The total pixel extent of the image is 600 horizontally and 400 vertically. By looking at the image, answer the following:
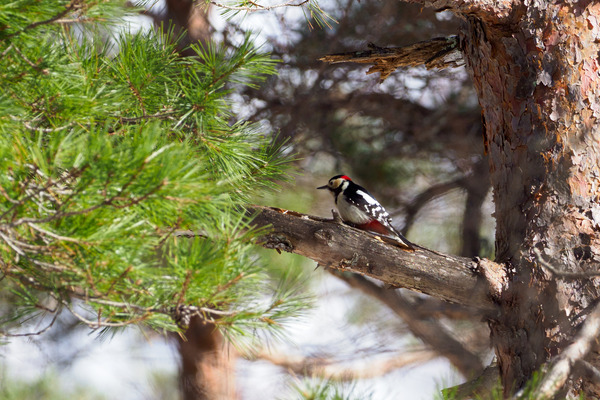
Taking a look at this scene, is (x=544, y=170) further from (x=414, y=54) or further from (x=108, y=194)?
(x=108, y=194)

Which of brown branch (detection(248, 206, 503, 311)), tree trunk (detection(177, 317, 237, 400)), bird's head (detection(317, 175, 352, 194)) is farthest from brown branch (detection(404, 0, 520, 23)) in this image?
tree trunk (detection(177, 317, 237, 400))

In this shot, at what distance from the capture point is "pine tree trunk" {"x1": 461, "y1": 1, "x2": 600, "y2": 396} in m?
1.23

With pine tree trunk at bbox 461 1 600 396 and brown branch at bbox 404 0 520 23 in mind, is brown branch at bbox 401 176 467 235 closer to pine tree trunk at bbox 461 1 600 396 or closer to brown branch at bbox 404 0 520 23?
pine tree trunk at bbox 461 1 600 396

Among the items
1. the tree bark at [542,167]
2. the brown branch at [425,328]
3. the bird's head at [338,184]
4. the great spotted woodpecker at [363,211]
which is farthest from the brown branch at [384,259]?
the brown branch at [425,328]

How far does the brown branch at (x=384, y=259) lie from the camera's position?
4.24 ft

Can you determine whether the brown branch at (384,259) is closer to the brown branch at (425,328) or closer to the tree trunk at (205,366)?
the brown branch at (425,328)

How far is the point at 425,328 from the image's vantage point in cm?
249

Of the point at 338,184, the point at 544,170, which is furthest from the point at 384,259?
the point at 338,184

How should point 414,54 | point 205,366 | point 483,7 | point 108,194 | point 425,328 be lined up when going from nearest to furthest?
point 108,194
point 483,7
point 414,54
point 425,328
point 205,366

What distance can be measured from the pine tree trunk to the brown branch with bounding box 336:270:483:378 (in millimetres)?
1124

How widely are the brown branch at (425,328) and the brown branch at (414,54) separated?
1.10 metres

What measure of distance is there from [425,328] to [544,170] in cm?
136

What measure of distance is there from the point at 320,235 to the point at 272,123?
4.17 feet

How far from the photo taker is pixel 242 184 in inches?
53.4
